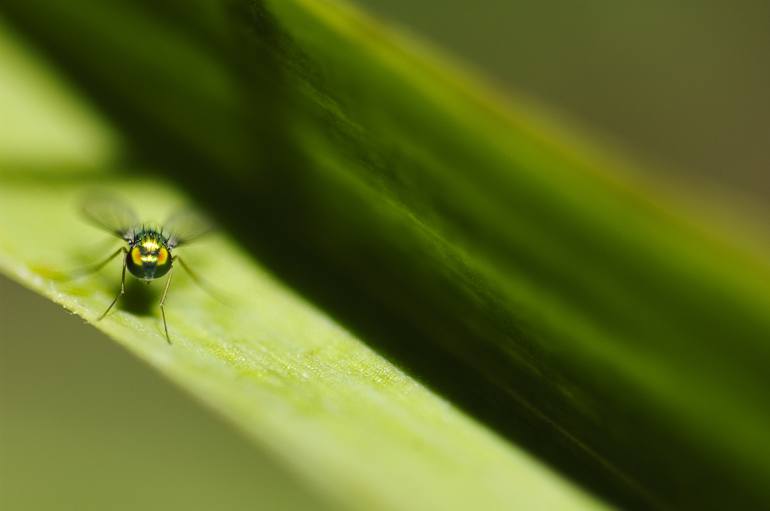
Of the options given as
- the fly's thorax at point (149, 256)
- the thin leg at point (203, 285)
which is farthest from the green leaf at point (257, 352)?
the fly's thorax at point (149, 256)

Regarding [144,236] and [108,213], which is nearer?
[108,213]

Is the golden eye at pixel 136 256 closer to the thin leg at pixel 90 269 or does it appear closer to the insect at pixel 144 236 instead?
the insect at pixel 144 236

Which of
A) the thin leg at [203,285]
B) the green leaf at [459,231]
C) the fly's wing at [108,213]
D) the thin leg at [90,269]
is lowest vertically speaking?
the thin leg at [90,269]

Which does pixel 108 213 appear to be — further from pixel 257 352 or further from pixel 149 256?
pixel 257 352

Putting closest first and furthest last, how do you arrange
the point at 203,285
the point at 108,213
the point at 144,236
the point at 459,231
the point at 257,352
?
the point at 459,231 → the point at 257,352 → the point at 203,285 → the point at 108,213 → the point at 144,236

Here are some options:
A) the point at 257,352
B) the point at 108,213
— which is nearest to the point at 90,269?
the point at 108,213

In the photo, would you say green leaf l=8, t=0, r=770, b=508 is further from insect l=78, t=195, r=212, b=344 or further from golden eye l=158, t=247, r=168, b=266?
golden eye l=158, t=247, r=168, b=266

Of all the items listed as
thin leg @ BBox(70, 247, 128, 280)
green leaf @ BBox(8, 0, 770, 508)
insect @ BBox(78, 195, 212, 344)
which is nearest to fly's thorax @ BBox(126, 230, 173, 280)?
insect @ BBox(78, 195, 212, 344)
